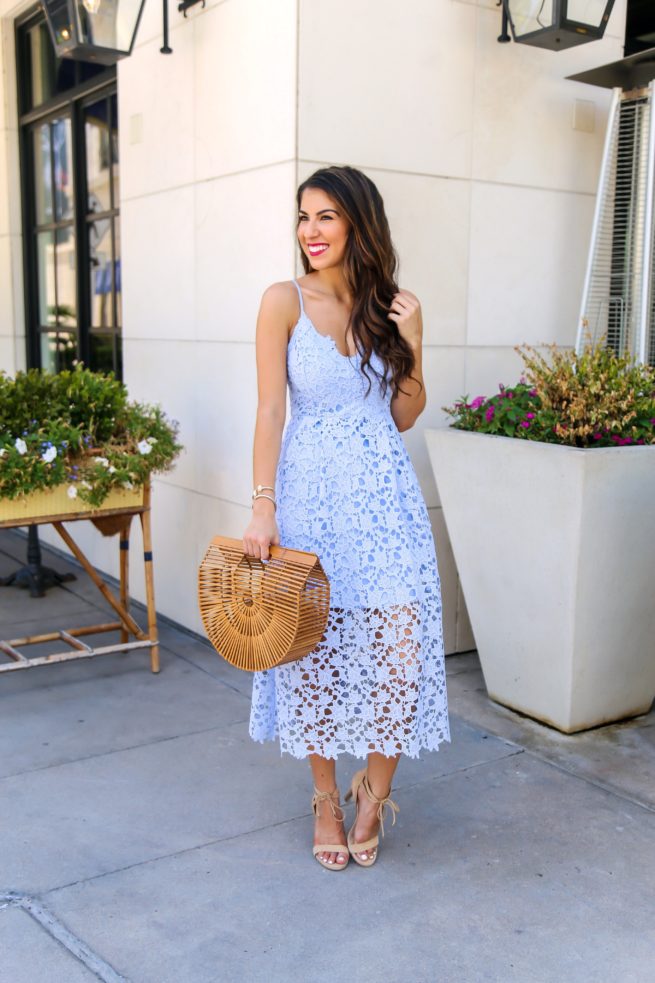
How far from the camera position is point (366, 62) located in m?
3.82

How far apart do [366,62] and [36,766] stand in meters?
2.82

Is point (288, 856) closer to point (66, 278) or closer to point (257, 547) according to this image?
point (257, 547)

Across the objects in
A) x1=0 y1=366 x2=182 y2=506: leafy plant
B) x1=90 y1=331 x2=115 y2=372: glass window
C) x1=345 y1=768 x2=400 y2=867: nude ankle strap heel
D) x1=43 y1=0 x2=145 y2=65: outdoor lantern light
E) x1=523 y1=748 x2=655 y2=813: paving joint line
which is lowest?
x1=523 y1=748 x2=655 y2=813: paving joint line

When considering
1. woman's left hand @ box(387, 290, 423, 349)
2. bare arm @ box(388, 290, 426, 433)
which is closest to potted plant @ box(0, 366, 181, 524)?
bare arm @ box(388, 290, 426, 433)

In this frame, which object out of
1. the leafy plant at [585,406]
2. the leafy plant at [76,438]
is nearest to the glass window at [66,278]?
the leafy plant at [76,438]

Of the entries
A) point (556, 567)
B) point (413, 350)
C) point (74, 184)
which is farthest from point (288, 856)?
point (74, 184)

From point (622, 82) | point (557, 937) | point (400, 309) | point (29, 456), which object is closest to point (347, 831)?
point (557, 937)

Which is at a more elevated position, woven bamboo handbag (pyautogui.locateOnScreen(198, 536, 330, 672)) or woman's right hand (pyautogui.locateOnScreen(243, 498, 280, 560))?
woman's right hand (pyautogui.locateOnScreen(243, 498, 280, 560))

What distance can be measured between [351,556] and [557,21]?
2.36 meters

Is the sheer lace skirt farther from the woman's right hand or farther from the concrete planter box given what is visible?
the concrete planter box

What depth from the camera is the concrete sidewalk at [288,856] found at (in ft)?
7.58

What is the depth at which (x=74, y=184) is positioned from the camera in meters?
5.92

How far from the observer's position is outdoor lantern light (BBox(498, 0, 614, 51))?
377 centimetres

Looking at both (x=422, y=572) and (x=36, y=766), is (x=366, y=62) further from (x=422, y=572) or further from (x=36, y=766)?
(x=36, y=766)
